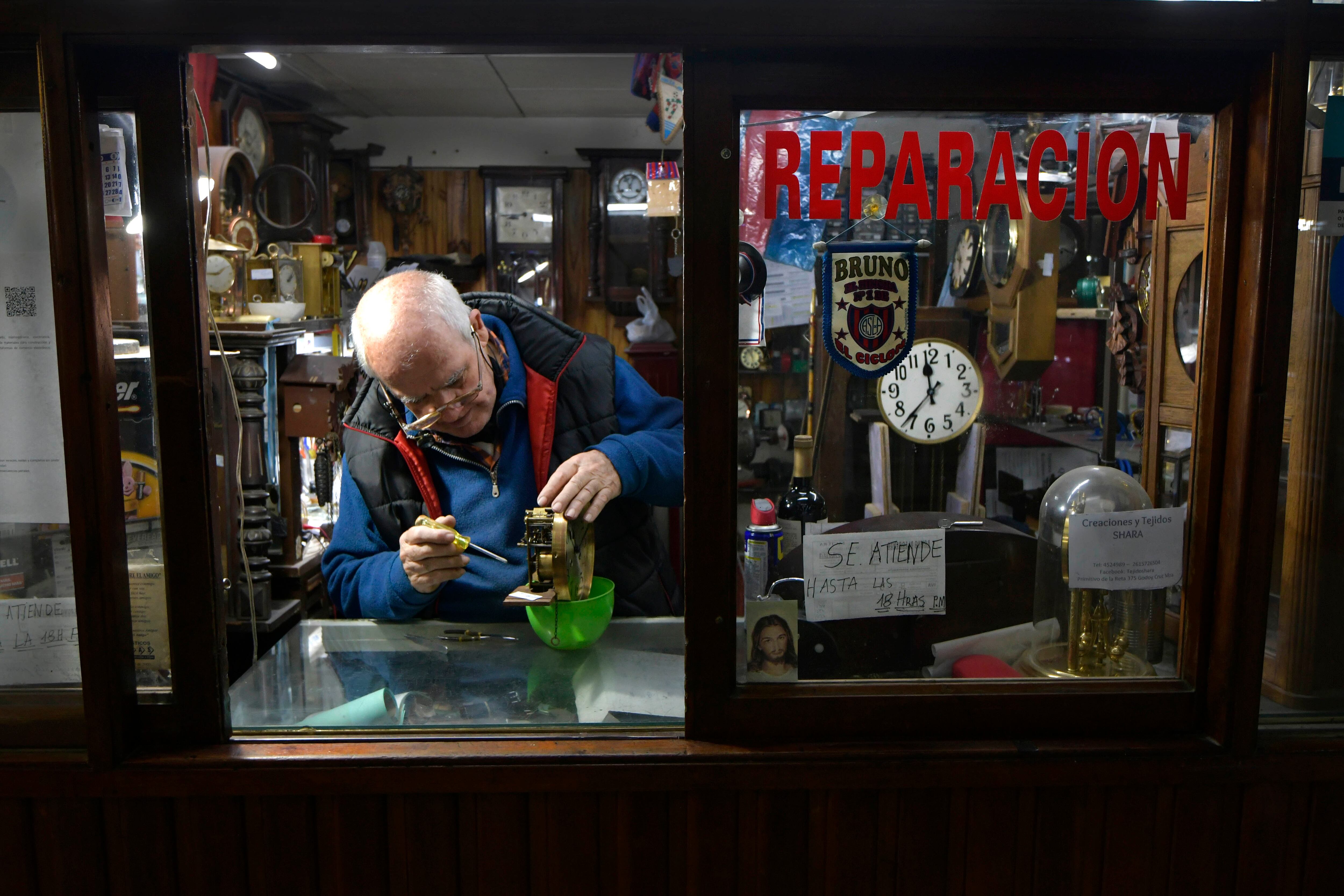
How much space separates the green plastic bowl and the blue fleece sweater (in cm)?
26

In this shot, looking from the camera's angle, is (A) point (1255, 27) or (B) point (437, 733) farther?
(B) point (437, 733)

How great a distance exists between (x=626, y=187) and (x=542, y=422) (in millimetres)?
4269

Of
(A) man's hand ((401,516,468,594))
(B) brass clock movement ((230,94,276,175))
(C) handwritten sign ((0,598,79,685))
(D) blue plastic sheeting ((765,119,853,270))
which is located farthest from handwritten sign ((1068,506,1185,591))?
(B) brass clock movement ((230,94,276,175))

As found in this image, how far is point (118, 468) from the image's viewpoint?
1.26 meters

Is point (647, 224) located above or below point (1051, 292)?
above

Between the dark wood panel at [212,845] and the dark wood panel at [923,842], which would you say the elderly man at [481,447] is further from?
the dark wood panel at [923,842]

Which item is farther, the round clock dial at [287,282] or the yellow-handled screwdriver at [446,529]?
the round clock dial at [287,282]

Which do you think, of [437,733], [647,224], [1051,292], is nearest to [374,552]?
[437,733]

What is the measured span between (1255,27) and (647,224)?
5.08m

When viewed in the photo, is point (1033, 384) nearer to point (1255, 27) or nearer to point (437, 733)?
point (1255, 27)

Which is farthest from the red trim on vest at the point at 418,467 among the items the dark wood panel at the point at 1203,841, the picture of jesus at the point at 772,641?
the dark wood panel at the point at 1203,841

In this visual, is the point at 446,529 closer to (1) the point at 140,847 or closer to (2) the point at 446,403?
(2) the point at 446,403

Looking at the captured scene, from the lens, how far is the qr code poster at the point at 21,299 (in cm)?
127

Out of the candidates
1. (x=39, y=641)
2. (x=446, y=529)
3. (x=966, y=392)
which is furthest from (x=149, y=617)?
(x=966, y=392)
